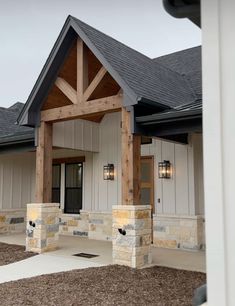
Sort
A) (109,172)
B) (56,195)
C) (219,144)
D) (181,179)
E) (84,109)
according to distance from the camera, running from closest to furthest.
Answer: (219,144) → (84,109) → (181,179) → (109,172) → (56,195)

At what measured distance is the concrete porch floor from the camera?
7395 mm

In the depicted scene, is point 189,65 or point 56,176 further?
point 56,176

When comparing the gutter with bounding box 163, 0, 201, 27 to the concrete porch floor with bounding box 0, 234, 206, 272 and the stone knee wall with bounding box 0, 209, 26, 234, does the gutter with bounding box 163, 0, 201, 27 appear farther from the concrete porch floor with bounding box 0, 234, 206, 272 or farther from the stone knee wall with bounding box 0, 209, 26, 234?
the stone knee wall with bounding box 0, 209, 26, 234

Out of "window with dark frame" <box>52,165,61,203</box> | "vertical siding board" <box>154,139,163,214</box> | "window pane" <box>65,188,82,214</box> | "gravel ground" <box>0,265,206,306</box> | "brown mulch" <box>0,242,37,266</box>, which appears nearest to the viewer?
Result: "gravel ground" <box>0,265,206,306</box>

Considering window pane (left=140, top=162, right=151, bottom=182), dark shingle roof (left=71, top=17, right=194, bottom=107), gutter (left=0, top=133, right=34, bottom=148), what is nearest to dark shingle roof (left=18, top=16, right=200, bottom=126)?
dark shingle roof (left=71, top=17, right=194, bottom=107)

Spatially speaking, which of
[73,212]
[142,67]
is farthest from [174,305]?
[73,212]

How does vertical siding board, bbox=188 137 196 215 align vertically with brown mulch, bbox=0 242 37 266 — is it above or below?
above

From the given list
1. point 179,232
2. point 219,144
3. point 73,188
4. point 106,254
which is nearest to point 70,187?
point 73,188

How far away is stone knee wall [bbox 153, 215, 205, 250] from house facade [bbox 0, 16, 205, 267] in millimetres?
26

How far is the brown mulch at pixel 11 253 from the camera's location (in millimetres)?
7812

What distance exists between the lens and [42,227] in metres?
8.61

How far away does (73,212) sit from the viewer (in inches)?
486

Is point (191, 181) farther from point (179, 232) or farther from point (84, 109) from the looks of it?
point (84, 109)

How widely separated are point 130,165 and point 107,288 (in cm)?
257
